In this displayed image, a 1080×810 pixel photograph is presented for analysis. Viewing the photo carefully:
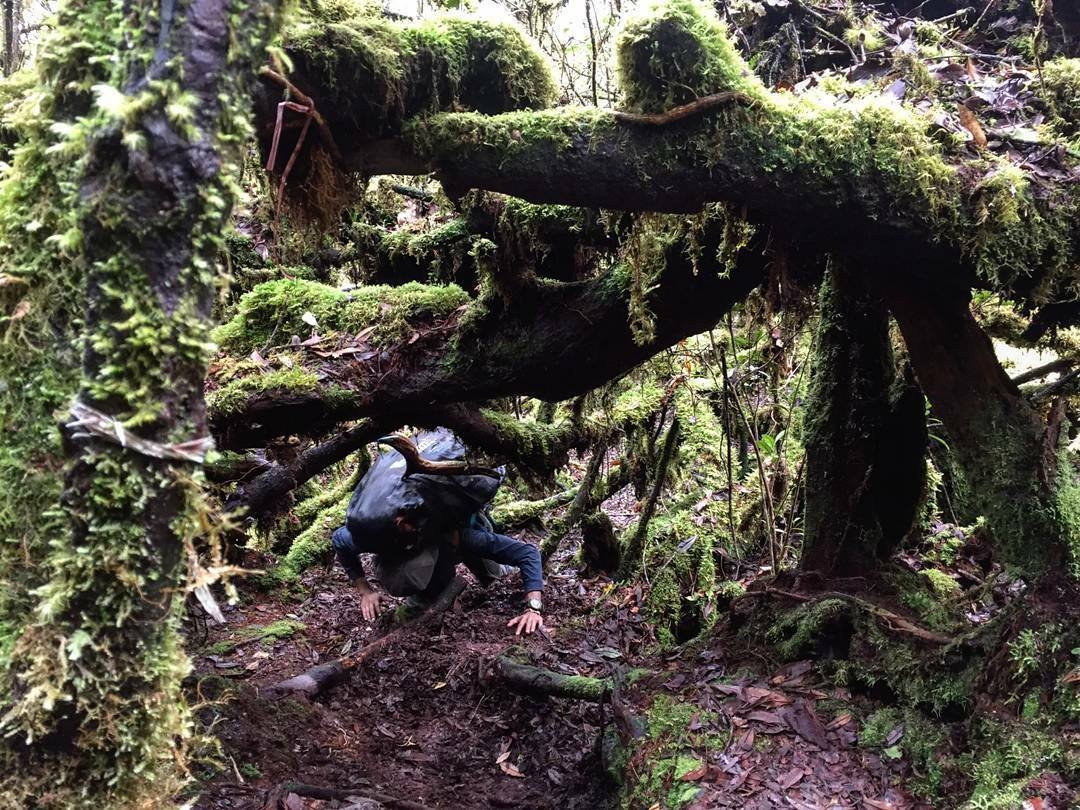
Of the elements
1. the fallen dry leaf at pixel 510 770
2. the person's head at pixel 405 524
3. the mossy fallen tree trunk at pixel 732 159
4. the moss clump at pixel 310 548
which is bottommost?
the moss clump at pixel 310 548

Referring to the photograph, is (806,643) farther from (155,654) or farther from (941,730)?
(155,654)

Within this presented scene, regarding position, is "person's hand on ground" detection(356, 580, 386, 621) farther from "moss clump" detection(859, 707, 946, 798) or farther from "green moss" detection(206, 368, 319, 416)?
"moss clump" detection(859, 707, 946, 798)

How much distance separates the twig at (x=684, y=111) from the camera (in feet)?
9.72

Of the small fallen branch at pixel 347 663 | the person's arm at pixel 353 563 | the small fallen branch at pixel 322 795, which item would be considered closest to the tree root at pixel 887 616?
the small fallen branch at pixel 322 795

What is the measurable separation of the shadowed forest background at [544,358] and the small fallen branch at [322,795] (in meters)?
0.02

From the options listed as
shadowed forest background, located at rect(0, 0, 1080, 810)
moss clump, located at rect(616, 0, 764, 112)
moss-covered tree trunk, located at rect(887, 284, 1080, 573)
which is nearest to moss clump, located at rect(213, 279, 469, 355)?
shadowed forest background, located at rect(0, 0, 1080, 810)

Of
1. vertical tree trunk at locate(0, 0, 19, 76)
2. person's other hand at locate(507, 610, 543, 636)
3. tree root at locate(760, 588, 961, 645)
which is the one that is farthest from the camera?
vertical tree trunk at locate(0, 0, 19, 76)

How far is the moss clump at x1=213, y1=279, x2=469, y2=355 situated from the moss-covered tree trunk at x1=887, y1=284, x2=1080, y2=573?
278cm

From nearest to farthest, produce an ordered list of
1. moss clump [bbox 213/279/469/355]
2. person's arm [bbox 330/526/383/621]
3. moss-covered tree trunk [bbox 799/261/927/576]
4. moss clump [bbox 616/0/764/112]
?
moss clump [bbox 616/0/764/112] → moss-covered tree trunk [bbox 799/261/927/576] → moss clump [bbox 213/279/469/355] → person's arm [bbox 330/526/383/621]

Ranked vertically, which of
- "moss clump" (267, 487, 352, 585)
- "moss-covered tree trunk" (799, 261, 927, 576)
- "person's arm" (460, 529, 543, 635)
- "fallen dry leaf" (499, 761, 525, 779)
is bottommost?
"moss clump" (267, 487, 352, 585)

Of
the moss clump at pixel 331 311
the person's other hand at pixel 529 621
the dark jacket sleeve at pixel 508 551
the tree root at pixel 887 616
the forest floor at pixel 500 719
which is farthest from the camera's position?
the dark jacket sleeve at pixel 508 551

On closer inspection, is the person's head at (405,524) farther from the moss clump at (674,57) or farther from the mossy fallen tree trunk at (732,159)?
the moss clump at (674,57)

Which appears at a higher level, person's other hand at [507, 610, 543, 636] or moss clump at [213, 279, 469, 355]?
moss clump at [213, 279, 469, 355]

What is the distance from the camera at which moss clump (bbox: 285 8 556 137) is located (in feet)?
8.93
